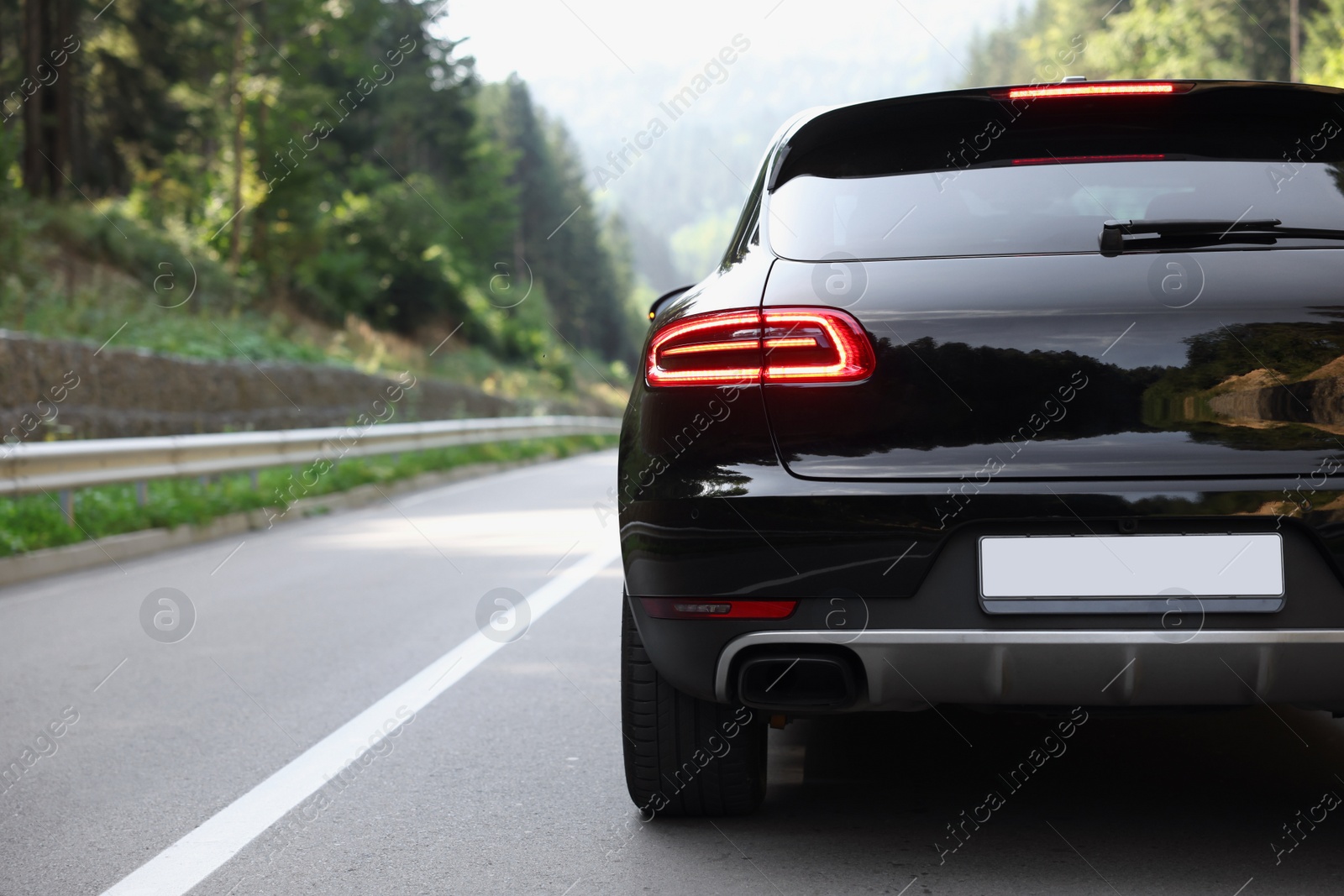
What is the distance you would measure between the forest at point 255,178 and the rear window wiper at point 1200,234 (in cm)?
1686

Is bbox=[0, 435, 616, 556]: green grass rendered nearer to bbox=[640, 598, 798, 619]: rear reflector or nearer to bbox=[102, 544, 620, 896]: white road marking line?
bbox=[102, 544, 620, 896]: white road marking line

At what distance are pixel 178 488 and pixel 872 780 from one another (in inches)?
378

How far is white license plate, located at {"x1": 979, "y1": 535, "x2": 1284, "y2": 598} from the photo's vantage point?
274 cm

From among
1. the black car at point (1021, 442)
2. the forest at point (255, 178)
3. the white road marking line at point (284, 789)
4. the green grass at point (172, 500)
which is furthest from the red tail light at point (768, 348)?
the forest at point (255, 178)

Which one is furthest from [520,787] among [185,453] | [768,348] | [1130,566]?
[185,453]

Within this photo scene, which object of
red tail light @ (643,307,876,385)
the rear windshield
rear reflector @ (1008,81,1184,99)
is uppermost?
rear reflector @ (1008,81,1184,99)

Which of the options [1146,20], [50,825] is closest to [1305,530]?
[50,825]

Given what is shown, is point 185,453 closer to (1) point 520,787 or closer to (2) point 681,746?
(1) point 520,787

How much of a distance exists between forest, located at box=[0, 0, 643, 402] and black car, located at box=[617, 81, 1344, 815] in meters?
16.4

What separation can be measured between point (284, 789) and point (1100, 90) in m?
2.85

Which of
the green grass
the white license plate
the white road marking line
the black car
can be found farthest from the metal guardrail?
the white license plate

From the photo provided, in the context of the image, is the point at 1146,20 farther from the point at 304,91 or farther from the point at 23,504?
the point at 23,504

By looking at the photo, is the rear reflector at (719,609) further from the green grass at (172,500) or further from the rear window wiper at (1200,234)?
the green grass at (172,500)

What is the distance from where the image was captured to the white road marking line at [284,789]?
125 inches
